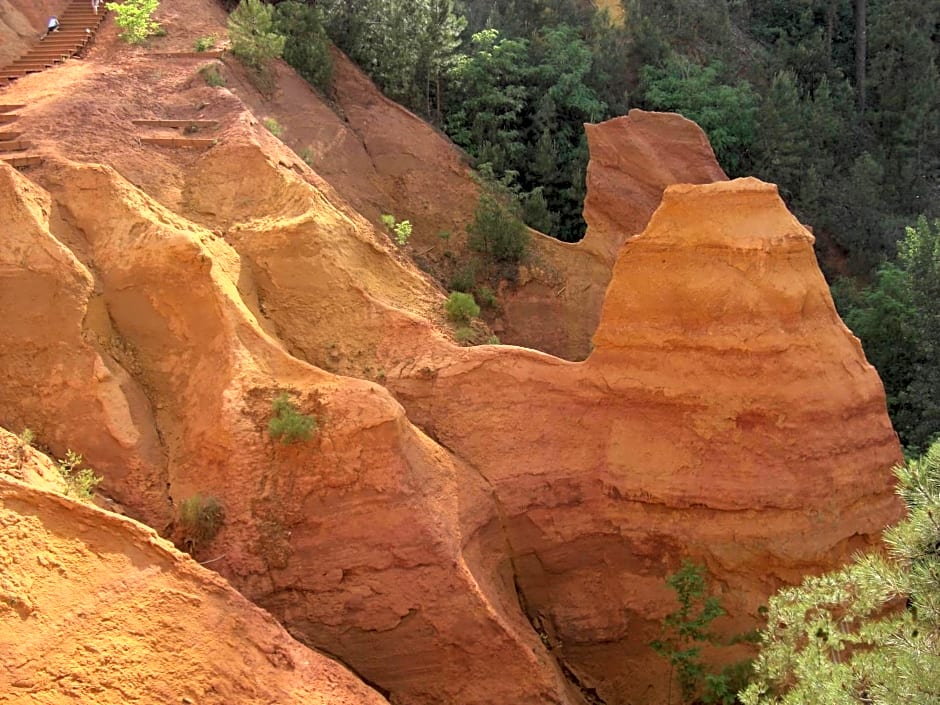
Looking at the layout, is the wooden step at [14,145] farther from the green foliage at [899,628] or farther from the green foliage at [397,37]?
the green foliage at [899,628]

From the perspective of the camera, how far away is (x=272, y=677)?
7.79 m

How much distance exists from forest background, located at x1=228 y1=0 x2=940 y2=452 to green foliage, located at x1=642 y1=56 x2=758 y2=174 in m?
0.05

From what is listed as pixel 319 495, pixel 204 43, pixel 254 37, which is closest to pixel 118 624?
pixel 319 495

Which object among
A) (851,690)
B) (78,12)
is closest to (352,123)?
(78,12)

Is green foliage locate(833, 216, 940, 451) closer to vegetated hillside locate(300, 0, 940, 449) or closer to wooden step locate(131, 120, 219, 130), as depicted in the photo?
vegetated hillside locate(300, 0, 940, 449)

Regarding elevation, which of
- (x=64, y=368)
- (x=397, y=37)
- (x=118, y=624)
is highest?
(x=397, y=37)

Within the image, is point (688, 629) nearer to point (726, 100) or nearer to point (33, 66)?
point (33, 66)

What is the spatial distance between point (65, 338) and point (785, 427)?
8188 millimetres

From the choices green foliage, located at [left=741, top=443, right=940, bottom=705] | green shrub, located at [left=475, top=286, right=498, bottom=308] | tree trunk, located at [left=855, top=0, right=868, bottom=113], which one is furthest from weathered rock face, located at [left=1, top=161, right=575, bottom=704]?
tree trunk, located at [left=855, top=0, right=868, bottom=113]

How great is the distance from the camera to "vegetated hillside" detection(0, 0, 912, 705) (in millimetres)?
10117

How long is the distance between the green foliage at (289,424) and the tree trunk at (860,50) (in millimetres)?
23280

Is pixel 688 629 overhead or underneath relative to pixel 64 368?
underneath

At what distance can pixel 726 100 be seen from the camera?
24.1 meters

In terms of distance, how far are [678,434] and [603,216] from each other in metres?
8.23
